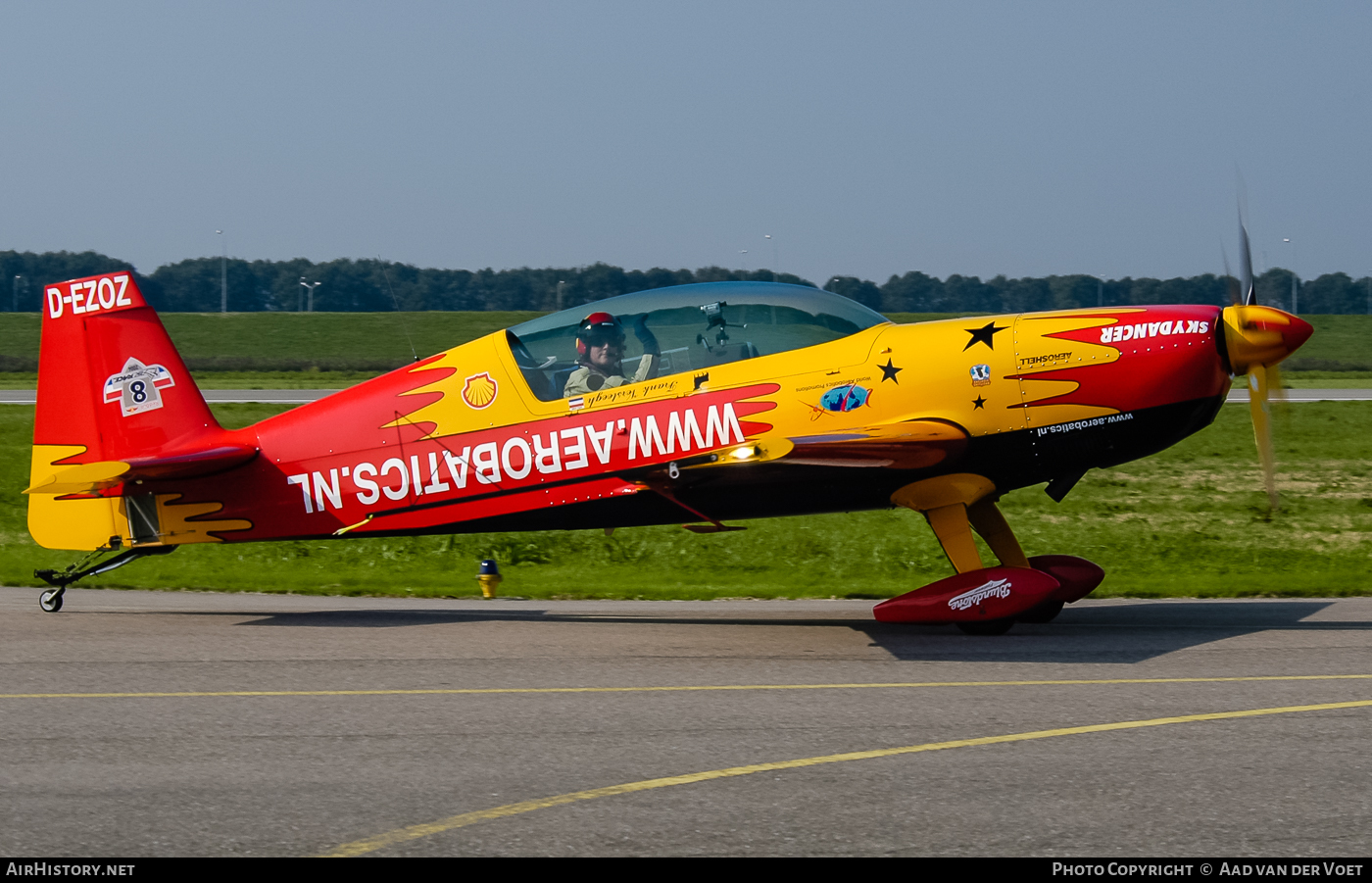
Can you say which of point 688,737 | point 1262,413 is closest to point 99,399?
point 688,737

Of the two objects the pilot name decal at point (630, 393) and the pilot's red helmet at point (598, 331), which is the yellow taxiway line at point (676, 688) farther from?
the pilot's red helmet at point (598, 331)

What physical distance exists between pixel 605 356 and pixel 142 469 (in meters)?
4.02

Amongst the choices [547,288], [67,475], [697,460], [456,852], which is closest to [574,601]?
[697,460]

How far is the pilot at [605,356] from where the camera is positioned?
9.95 meters

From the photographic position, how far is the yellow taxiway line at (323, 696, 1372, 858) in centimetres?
467

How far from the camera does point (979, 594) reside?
29.9 ft

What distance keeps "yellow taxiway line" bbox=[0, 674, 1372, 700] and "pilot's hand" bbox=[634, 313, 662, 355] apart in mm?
3263

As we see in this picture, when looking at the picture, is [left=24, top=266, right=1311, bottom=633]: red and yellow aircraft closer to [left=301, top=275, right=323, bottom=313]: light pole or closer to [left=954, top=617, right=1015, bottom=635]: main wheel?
[left=954, top=617, right=1015, bottom=635]: main wheel

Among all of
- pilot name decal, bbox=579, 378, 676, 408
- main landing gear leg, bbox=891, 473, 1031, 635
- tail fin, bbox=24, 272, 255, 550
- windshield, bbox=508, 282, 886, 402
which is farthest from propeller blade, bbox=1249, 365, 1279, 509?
tail fin, bbox=24, 272, 255, 550
